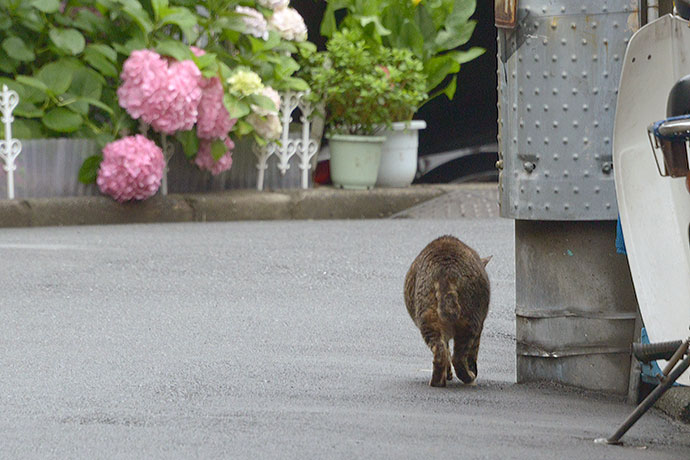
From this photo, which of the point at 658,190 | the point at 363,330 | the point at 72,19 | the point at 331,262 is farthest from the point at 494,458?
the point at 72,19

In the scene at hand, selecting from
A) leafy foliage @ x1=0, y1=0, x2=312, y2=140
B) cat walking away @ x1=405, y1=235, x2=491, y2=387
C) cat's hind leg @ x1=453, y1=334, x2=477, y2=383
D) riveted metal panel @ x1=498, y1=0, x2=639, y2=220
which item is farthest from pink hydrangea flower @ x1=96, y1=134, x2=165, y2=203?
riveted metal panel @ x1=498, y1=0, x2=639, y2=220

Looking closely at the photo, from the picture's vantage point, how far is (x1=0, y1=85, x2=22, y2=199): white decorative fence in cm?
841

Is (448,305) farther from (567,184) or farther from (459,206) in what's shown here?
(459,206)

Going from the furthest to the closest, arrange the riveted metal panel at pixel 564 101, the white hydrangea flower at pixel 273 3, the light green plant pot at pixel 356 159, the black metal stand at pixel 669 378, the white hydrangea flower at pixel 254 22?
the light green plant pot at pixel 356 159 → the white hydrangea flower at pixel 273 3 → the white hydrangea flower at pixel 254 22 → the riveted metal panel at pixel 564 101 → the black metal stand at pixel 669 378

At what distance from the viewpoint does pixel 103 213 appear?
8570mm

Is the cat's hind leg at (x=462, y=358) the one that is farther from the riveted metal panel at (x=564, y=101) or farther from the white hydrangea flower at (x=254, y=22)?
the white hydrangea flower at (x=254, y=22)

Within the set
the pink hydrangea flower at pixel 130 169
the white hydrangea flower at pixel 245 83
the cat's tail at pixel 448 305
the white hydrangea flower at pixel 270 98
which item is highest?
the white hydrangea flower at pixel 245 83

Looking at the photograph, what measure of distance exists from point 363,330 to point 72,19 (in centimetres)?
473

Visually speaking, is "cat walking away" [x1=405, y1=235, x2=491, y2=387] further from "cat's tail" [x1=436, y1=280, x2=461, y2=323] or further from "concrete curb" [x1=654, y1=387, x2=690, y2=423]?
"concrete curb" [x1=654, y1=387, x2=690, y2=423]

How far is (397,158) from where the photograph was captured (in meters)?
10.0

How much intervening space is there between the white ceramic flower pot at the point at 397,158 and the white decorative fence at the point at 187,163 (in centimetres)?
55

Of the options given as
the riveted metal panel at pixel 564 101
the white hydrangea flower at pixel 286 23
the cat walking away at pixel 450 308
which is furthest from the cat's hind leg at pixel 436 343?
the white hydrangea flower at pixel 286 23

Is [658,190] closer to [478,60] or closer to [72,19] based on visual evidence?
[72,19]

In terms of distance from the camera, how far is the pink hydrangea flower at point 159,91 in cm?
838
